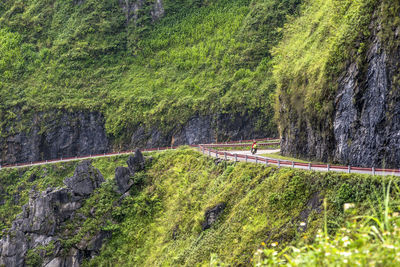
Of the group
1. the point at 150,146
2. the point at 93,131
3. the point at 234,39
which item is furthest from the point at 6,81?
the point at 234,39

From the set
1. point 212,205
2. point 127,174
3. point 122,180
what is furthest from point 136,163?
point 212,205

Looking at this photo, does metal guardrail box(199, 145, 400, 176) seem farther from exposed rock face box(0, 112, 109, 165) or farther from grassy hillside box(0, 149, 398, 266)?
exposed rock face box(0, 112, 109, 165)

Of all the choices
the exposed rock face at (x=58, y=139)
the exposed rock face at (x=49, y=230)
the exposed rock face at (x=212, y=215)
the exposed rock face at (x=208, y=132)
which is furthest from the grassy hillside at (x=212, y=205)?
the exposed rock face at (x=58, y=139)

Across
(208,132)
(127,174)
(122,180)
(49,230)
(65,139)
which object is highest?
(208,132)

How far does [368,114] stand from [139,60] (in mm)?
56117

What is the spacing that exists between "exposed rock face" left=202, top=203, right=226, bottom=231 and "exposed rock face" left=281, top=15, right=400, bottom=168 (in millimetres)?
7041

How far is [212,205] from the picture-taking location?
2962cm

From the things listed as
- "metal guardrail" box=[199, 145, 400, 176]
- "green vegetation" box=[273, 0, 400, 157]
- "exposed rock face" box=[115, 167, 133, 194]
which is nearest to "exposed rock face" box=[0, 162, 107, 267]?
"exposed rock face" box=[115, 167, 133, 194]

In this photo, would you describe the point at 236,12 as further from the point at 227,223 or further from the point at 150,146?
the point at 227,223

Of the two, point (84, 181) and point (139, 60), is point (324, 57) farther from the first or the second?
point (139, 60)

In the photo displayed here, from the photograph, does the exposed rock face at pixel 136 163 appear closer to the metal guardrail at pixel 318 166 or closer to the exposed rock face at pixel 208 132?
the metal guardrail at pixel 318 166

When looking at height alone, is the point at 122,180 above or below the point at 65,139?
below

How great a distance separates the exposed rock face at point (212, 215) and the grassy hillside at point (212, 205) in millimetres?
361

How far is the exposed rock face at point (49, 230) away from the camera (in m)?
37.2
